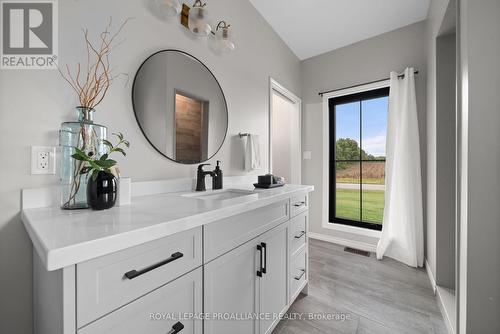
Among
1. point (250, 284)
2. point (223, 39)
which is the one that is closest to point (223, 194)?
point (250, 284)

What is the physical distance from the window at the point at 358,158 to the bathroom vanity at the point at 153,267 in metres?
1.95

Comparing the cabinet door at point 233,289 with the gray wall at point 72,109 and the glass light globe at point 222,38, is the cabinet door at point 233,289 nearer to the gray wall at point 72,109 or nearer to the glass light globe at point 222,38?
the gray wall at point 72,109

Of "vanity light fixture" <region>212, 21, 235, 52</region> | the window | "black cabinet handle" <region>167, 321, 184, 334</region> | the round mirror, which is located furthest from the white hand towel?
the window

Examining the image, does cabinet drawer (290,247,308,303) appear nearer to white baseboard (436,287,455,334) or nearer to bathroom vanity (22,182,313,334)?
bathroom vanity (22,182,313,334)

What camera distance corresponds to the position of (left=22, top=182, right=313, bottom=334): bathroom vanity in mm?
488

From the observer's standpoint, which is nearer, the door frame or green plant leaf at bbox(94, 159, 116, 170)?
green plant leaf at bbox(94, 159, 116, 170)

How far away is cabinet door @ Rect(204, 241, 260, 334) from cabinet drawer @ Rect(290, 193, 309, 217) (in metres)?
0.49

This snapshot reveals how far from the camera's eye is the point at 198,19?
4.55 ft

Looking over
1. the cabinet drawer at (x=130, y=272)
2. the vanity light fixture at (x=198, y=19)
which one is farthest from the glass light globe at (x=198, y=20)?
the cabinet drawer at (x=130, y=272)

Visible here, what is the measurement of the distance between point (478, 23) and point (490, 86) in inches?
11.0

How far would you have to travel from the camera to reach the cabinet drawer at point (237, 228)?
0.83m

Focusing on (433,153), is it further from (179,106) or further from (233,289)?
(179,106)

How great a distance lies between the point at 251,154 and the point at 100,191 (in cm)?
128

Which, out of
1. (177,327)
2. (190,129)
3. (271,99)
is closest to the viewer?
(177,327)
